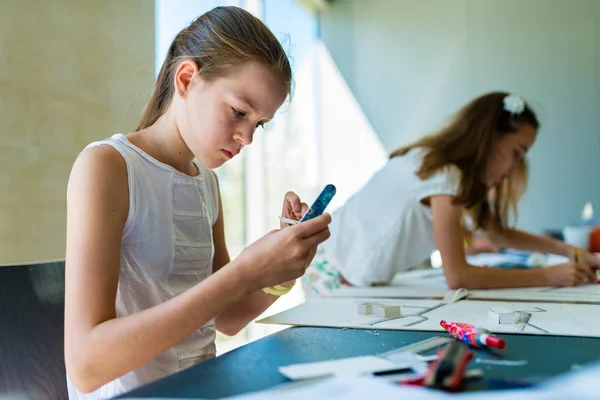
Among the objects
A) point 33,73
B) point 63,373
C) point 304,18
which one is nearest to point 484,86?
point 304,18

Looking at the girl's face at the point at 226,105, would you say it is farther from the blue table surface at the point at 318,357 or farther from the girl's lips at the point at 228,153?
the blue table surface at the point at 318,357

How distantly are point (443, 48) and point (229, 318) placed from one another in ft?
10.9

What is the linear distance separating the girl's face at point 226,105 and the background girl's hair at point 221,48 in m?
0.02

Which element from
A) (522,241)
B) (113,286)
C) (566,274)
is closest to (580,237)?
(522,241)

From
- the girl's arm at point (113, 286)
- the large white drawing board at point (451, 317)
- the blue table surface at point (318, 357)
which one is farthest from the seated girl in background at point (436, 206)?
the girl's arm at point (113, 286)

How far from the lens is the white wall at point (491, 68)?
3664 millimetres

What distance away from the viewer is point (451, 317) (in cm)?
94

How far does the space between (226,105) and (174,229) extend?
21 cm

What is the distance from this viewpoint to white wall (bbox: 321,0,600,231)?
3.66 metres

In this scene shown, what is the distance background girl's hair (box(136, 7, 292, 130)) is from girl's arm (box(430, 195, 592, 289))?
0.62m

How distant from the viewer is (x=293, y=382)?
548mm

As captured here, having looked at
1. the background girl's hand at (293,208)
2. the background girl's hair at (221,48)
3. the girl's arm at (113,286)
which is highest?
the background girl's hair at (221,48)

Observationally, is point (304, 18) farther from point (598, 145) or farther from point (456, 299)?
point (456, 299)

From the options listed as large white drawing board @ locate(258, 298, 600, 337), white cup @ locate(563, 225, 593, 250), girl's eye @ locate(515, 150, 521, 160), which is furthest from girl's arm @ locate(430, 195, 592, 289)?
white cup @ locate(563, 225, 593, 250)
